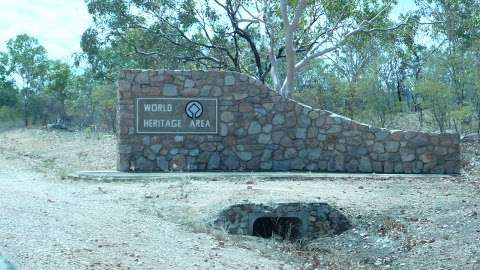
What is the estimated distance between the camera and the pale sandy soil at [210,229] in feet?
33.2

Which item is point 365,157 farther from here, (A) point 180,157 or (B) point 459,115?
(B) point 459,115

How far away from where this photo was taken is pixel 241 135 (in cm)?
1997

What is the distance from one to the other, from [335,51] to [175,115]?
13154 millimetres

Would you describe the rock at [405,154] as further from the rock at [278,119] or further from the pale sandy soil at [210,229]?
the rock at [278,119]

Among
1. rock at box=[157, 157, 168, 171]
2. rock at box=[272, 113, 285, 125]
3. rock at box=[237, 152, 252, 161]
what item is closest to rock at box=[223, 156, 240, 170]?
rock at box=[237, 152, 252, 161]

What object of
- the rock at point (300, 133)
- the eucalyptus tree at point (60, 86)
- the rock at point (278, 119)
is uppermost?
the eucalyptus tree at point (60, 86)

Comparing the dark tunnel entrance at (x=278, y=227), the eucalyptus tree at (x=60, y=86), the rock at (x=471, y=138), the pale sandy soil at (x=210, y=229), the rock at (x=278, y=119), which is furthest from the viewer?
the eucalyptus tree at (x=60, y=86)

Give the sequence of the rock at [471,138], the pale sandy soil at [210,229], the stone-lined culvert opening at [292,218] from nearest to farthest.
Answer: the pale sandy soil at [210,229] → the stone-lined culvert opening at [292,218] → the rock at [471,138]

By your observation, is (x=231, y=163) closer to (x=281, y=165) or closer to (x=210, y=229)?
(x=281, y=165)

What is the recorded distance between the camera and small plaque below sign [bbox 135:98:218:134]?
1978 centimetres

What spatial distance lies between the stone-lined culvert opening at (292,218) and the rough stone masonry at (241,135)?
18.8ft

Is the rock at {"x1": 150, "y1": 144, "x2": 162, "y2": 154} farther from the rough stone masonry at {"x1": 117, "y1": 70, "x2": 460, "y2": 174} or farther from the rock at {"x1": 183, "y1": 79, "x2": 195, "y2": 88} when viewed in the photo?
the rock at {"x1": 183, "y1": 79, "x2": 195, "y2": 88}

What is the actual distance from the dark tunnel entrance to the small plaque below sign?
5.70 m

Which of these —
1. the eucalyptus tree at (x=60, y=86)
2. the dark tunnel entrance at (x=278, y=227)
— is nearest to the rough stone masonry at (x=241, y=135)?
the dark tunnel entrance at (x=278, y=227)
